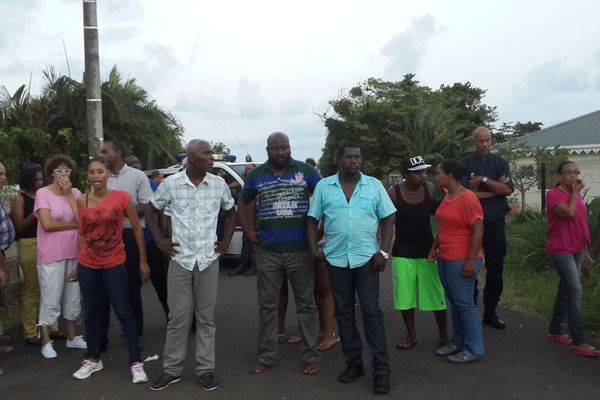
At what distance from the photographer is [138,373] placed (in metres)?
4.61

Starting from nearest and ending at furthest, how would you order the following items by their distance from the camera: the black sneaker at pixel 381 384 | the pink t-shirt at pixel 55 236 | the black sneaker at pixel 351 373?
the black sneaker at pixel 381 384 → the black sneaker at pixel 351 373 → the pink t-shirt at pixel 55 236

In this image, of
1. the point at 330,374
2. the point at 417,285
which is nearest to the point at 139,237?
the point at 330,374

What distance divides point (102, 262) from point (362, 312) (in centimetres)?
210

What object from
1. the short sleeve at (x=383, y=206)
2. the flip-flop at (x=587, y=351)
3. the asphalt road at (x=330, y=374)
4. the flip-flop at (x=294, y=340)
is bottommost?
the asphalt road at (x=330, y=374)

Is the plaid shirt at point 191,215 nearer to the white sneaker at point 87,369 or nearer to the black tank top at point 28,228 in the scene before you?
the white sneaker at point 87,369

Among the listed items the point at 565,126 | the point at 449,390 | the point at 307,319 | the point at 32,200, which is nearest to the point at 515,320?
the point at 449,390

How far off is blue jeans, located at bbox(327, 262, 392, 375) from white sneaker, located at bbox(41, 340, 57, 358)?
2.67 meters

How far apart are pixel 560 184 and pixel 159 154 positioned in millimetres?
12756

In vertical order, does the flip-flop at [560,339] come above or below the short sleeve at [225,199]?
below

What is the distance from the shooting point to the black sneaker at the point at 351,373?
447 cm

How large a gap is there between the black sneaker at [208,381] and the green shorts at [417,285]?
5.66 feet

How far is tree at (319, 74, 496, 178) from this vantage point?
26534mm

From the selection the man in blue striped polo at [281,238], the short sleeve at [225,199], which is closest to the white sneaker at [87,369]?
the man in blue striped polo at [281,238]

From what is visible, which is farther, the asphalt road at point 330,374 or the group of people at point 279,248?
the group of people at point 279,248
